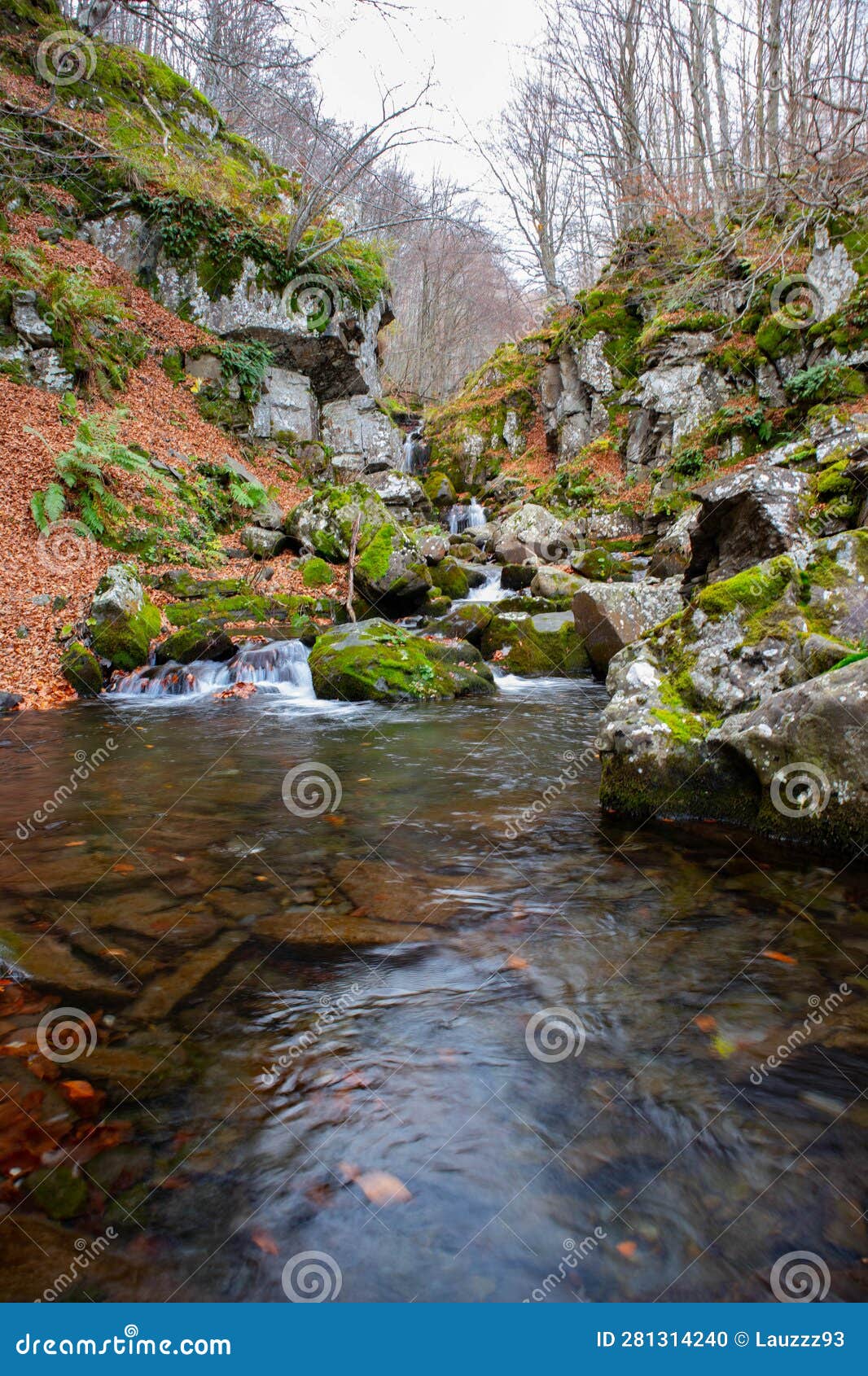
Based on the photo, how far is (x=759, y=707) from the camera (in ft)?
13.6

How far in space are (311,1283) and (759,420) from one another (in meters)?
16.9

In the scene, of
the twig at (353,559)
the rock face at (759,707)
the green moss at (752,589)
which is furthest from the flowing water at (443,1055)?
the twig at (353,559)

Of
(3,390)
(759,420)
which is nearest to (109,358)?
(3,390)

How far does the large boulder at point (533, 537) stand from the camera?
15859 millimetres

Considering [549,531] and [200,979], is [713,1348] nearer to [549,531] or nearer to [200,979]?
[200,979]

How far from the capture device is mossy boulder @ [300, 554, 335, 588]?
44.1 ft

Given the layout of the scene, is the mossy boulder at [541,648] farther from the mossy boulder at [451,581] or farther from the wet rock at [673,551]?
the wet rock at [673,551]

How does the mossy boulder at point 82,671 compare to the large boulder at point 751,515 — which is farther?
the mossy boulder at point 82,671

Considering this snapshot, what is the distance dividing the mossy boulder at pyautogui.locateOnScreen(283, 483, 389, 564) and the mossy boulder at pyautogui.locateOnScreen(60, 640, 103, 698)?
224 inches

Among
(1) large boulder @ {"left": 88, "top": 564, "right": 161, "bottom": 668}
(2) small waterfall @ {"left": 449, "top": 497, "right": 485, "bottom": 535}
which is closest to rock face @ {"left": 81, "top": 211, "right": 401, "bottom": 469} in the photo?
(2) small waterfall @ {"left": 449, "top": 497, "right": 485, "bottom": 535}

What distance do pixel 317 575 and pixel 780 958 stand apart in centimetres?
1174

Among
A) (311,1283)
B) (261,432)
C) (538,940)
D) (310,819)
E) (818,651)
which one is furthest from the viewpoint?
(261,432)

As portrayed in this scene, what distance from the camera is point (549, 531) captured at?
56.7ft

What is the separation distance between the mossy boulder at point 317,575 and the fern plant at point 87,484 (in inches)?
140
